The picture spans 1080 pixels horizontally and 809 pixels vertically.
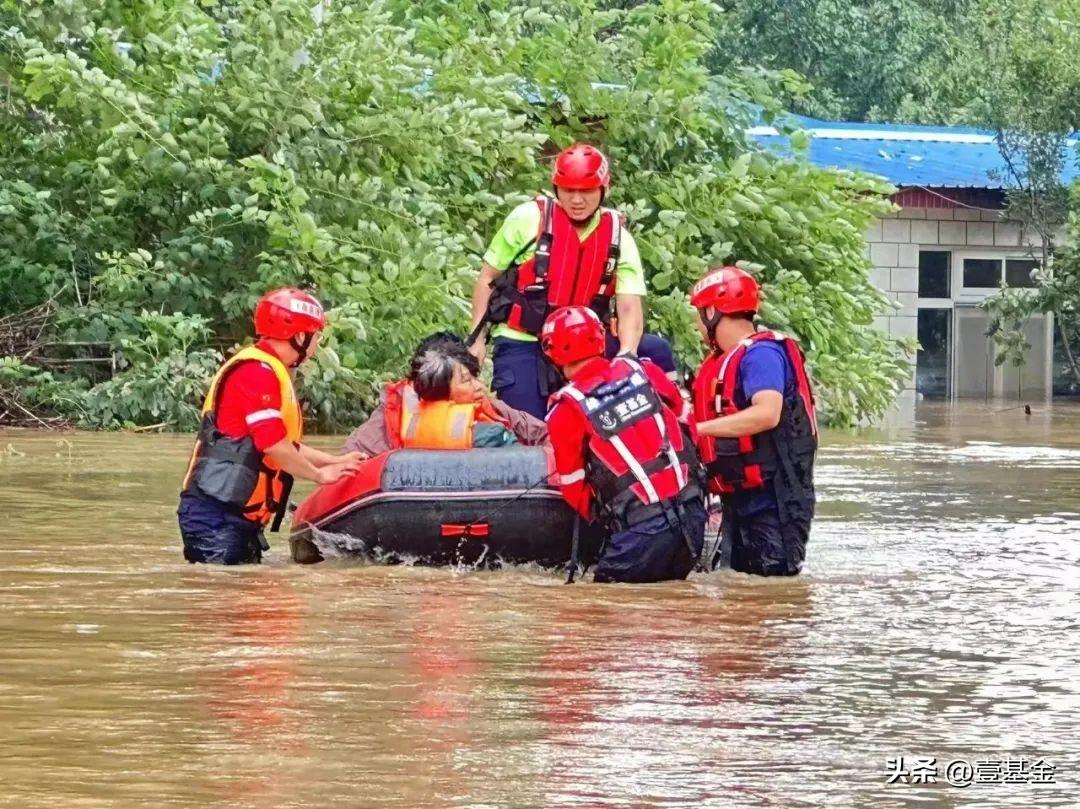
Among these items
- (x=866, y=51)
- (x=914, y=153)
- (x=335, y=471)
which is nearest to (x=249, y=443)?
(x=335, y=471)

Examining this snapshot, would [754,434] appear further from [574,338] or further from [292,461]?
[292,461]

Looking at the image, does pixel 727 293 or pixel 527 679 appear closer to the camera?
pixel 527 679

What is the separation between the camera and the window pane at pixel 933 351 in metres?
34.7

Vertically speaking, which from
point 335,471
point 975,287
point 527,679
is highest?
point 975,287

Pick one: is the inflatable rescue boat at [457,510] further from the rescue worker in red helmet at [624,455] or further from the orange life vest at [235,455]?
the orange life vest at [235,455]

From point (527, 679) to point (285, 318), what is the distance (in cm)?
315

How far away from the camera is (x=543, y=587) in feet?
28.7

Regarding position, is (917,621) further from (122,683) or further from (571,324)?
(122,683)

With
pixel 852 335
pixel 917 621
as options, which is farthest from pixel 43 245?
pixel 917 621

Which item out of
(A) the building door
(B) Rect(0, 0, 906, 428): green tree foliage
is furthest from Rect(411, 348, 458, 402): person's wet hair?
(A) the building door

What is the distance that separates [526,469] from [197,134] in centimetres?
1010

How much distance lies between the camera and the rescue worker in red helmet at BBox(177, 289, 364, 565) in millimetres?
9000

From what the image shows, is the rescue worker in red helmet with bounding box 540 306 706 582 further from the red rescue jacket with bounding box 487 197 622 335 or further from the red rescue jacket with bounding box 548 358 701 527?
the red rescue jacket with bounding box 487 197 622 335

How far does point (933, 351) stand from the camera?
114 ft
